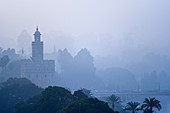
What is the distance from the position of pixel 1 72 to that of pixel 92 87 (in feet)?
140

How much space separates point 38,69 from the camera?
4892 inches

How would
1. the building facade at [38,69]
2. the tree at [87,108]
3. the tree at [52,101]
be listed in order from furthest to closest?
the building facade at [38,69] → the tree at [52,101] → the tree at [87,108]

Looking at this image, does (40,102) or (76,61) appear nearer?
(40,102)

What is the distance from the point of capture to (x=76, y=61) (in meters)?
173

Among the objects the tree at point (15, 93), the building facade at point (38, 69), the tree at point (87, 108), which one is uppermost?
the building facade at point (38, 69)

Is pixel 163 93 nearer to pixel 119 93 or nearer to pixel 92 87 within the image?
pixel 119 93

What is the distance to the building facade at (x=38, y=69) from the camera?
406 feet

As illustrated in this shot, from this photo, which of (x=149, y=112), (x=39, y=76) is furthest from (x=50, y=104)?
(x=39, y=76)

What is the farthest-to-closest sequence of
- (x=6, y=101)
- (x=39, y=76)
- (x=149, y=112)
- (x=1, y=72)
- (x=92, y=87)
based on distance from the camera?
(x=92, y=87) < (x=1, y=72) < (x=39, y=76) < (x=6, y=101) < (x=149, y=112)

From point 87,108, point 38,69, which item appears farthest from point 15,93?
point 38,69

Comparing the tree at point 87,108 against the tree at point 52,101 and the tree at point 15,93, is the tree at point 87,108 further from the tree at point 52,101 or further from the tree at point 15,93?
the tree at point 15,93

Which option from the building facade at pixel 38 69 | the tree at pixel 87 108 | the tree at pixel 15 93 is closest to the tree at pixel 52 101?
the tree at pixel 87 108

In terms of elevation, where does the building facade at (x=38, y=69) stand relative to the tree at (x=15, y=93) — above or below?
above

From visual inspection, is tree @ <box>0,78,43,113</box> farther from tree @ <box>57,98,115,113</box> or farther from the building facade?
the building facade
